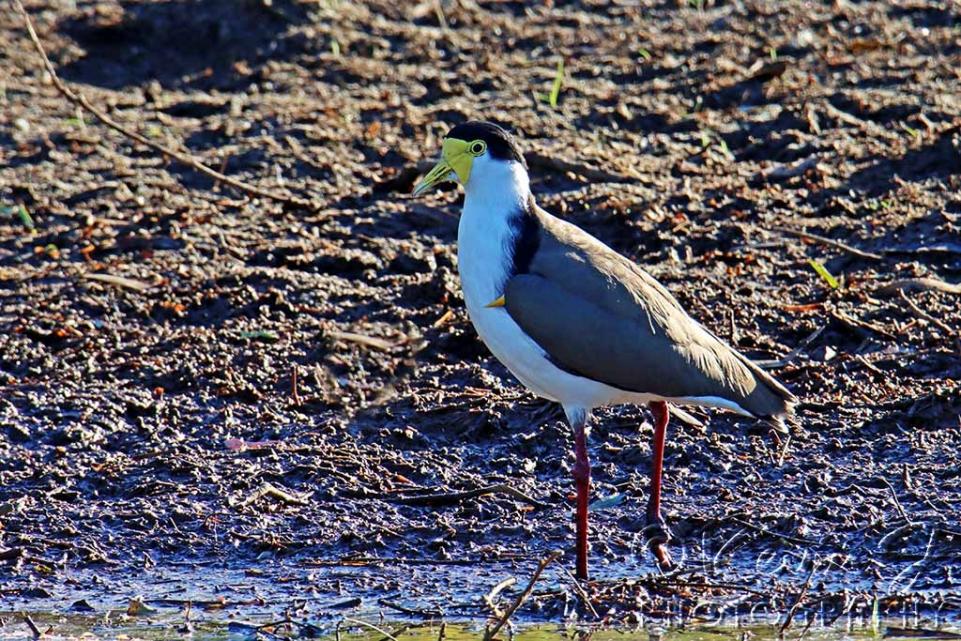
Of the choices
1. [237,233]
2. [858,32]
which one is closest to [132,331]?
[237,233]

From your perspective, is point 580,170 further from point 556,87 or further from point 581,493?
point 581,493

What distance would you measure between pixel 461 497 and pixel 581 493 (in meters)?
0.76

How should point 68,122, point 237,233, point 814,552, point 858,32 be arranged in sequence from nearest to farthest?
point 814,552, point 237,233, point 68,122, point 858,32

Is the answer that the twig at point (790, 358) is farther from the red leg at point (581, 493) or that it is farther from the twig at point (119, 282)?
the twig at point (119, 282)

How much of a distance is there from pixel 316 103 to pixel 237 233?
209cm

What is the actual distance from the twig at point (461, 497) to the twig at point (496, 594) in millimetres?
680

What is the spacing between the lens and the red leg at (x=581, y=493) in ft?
20.7

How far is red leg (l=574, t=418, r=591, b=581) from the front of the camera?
20.7 ft

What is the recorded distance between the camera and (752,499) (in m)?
6.98

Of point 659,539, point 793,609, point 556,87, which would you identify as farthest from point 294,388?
point 556,87

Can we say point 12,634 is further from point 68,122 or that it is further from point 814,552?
point 68,122

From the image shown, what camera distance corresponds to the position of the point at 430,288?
8.66 metres

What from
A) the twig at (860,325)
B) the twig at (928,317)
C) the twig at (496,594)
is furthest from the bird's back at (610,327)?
the twig at (928,317)

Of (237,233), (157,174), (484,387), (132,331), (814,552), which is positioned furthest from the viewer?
(157,174)
